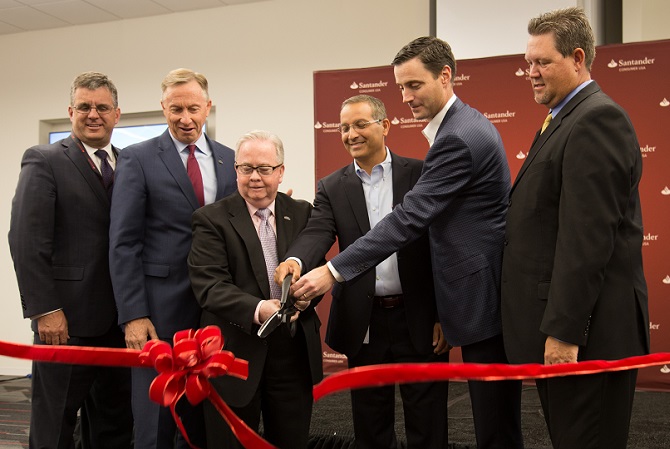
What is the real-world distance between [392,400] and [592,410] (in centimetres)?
86

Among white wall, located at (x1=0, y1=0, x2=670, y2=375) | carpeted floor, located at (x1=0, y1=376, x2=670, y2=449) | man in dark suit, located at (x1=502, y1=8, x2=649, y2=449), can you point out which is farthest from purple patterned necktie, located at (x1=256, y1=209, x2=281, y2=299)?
white wall, located at (x1=0, y1=0, x2=670, y2=375)

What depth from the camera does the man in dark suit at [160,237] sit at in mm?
2400

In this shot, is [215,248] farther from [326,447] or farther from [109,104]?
[326,447]

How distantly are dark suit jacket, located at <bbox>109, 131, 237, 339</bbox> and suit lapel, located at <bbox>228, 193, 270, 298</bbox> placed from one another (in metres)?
0.27

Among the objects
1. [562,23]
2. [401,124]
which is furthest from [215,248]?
[401,124]

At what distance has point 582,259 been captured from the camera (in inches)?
66.9

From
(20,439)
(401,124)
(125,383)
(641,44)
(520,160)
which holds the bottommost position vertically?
(20,439)

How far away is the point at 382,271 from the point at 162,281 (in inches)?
32.0

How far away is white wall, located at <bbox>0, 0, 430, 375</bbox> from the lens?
5695 millimetres

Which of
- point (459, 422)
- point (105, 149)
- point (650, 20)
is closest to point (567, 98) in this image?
point (105, 149)

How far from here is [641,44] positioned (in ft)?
14.8

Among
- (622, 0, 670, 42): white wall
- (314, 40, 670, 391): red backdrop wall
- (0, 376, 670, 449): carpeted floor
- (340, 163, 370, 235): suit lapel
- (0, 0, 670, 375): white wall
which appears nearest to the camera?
(340, 163, 370, 235): suit lapel

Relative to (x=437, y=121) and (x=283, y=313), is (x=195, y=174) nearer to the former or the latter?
(x=283, y=313)

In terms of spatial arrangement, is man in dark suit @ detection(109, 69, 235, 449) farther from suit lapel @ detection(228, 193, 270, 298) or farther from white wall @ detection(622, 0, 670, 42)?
white wall @ detection(622, 0, 670, 42)
